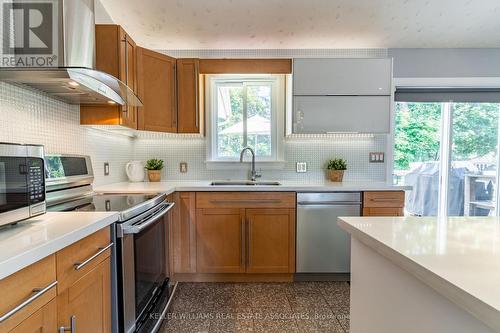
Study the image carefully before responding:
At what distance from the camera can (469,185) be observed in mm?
3096

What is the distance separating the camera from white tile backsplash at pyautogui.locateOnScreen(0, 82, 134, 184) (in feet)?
4.42

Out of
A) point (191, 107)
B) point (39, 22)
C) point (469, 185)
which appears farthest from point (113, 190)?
point (469, 185)

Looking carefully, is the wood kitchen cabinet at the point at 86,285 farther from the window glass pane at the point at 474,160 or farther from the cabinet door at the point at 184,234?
the window glass pane at the point at 474,160

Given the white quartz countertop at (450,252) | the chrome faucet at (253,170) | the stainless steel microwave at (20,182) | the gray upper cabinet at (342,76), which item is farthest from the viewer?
the chrome faucet at (253,170)

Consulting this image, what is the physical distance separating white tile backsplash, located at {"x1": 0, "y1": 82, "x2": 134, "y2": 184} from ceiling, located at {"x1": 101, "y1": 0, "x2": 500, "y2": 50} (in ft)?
3.62

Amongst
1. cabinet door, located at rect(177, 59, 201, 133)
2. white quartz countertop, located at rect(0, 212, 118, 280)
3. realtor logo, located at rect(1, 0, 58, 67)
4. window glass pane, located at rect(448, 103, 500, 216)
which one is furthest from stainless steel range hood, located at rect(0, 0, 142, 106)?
window glass pane, located at rect(448, 103, 500, 216)

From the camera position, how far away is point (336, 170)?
2771mm

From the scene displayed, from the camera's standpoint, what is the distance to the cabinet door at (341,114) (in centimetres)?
259

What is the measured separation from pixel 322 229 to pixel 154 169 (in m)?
1.83

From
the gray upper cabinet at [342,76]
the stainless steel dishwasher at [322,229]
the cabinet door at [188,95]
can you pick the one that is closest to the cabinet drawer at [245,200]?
the stainless steel dishwasher at [322,229]

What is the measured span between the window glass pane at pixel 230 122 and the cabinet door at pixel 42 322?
7.30ft

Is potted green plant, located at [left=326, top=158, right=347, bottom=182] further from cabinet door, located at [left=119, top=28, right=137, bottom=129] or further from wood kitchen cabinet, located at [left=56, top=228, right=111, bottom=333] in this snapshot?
wood kitchen cabinet, located at [left=56, top=228, right=111, bottom=333]

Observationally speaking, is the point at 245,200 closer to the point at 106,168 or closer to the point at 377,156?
the point at 106,168

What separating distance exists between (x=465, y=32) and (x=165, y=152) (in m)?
3.37
